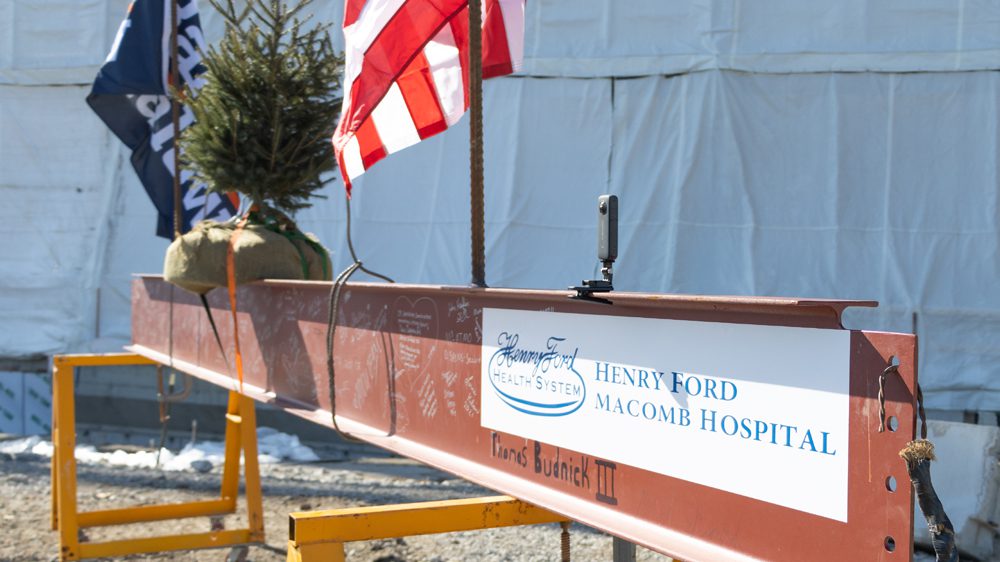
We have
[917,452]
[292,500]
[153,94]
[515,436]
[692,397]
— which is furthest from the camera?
[292,500]

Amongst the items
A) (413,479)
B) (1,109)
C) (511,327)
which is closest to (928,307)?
(413,479)

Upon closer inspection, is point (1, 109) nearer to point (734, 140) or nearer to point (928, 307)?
point (734, 140)

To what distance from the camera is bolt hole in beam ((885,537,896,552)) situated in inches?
70.9

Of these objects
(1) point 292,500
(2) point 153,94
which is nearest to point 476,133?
(2) point 153,94

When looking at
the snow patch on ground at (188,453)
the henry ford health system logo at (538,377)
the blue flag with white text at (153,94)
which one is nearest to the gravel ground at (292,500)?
the snow patch on ground at (188,453)

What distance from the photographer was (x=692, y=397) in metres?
2.24

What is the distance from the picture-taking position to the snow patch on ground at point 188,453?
955cm

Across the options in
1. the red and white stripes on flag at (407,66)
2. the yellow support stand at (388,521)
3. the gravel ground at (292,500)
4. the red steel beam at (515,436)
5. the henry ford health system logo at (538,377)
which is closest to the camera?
the red steel beam at (515,436)

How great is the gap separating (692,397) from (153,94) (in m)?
6.34

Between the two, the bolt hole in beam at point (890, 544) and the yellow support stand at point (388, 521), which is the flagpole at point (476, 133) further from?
the bolt hole in beam at point (890, 544)

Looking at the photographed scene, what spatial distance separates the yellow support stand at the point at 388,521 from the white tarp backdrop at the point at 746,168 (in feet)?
22.8

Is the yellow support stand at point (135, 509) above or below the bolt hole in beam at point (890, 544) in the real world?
below

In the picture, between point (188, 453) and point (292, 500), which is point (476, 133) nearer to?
point (292, 500)

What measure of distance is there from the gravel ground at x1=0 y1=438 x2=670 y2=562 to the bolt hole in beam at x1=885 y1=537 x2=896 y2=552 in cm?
464
